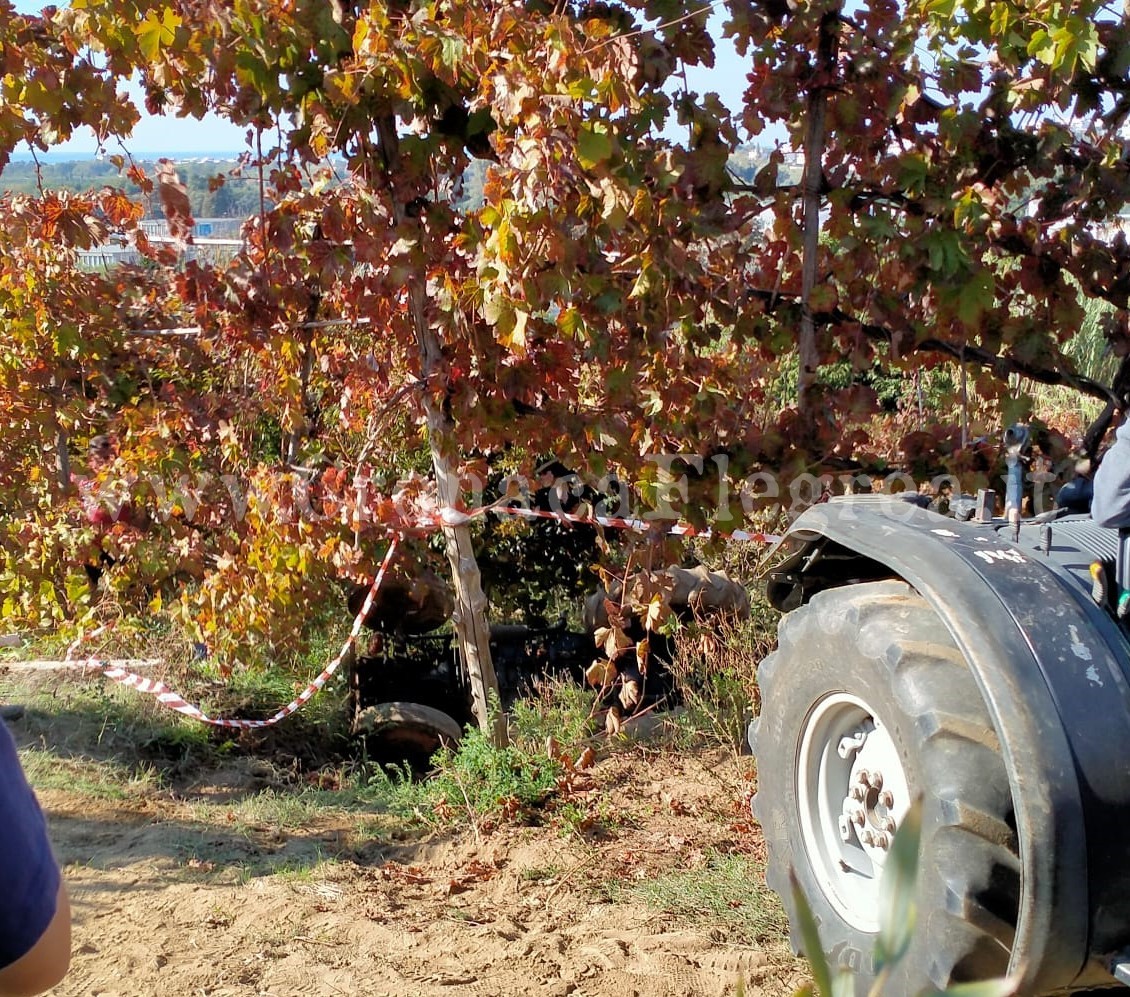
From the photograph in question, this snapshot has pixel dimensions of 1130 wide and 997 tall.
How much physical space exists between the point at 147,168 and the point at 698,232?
2.91 m

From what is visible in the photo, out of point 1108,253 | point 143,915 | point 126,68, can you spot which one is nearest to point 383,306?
point 126,68

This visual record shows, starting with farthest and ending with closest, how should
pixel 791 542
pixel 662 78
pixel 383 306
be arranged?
pixel 383 306 → pixel 662 78 → pixel 791 542

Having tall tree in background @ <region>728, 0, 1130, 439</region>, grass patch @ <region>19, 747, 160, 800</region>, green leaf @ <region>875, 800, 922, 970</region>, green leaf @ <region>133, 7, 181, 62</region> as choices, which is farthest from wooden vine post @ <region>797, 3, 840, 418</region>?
green leaf @ <region>875, 800, 922, 970</region>

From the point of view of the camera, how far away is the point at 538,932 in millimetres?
3818

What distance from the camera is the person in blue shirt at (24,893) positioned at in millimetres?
1302

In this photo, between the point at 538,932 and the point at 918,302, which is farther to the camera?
the point at 918,302

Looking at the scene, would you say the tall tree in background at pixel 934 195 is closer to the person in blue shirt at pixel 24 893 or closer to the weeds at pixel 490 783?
the weeds at pixel 490 783

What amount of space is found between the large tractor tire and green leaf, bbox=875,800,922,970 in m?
1.32

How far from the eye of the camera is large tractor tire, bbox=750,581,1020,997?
243 cm

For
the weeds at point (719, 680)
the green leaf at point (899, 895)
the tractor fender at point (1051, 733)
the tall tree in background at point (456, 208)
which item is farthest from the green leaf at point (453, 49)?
the green leaf at point (899, 895)

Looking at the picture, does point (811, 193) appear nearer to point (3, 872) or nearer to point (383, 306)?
point (383, 306)

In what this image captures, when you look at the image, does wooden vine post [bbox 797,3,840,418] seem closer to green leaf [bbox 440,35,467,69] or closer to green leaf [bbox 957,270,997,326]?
green leaf [bbox 957,270,997,326]

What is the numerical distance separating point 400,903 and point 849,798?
1789 millimetres

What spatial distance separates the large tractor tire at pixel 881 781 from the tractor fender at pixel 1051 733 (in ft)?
0.30
